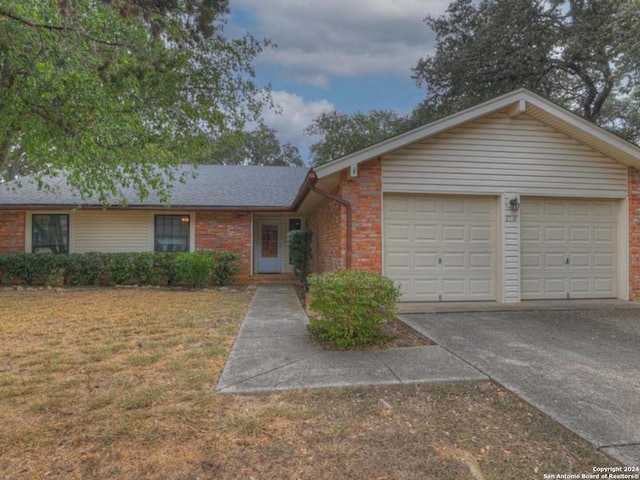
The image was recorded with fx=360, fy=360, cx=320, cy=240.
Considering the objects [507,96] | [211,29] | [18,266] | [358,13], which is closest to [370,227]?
[507,96]

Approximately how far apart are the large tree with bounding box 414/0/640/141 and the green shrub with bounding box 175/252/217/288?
1302 cm

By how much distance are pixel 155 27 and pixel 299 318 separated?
5851 millimetres

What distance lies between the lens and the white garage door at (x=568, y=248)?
733cm

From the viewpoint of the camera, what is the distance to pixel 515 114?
22.6ft

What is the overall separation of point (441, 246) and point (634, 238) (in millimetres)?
4040

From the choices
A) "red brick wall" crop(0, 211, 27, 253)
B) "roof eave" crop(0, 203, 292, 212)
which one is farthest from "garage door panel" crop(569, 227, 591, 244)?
"red brick wall" crop(0, 211, 27, 253)

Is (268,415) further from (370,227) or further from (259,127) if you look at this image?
(259,127)

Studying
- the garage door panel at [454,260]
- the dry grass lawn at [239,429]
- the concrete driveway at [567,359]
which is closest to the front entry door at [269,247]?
the garage door panel at [454,260]

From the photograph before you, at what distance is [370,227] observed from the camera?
6.63m

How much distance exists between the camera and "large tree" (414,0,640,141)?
13469mm

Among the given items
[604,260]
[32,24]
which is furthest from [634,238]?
[32,24]

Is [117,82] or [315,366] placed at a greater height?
[117,82]

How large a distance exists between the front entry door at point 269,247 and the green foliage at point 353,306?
8852 mm

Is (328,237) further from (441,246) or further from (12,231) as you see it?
(12,231)
